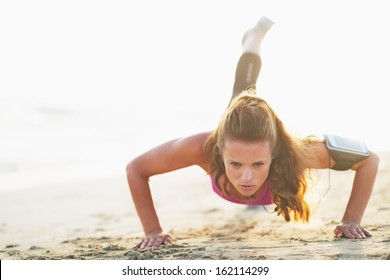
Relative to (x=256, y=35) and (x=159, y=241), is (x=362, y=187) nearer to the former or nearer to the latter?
(x=159, y=241)

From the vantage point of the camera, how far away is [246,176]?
224 cm

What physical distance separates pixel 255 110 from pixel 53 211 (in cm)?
249

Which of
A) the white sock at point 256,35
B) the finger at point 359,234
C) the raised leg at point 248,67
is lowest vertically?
the finger at point 359,234

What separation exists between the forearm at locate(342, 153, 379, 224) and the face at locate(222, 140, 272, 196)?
572mm

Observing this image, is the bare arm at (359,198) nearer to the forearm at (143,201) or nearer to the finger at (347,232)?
the finger at (347,232)

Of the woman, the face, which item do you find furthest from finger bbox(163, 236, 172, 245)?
the face

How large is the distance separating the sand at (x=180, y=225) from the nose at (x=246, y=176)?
1.08 ft

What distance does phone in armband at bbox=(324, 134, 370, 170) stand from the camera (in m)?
2.60

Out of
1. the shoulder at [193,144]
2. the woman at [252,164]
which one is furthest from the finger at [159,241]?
the shoulder at [193,144]

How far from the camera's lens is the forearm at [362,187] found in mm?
2643

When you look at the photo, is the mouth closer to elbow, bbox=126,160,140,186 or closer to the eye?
the eye
